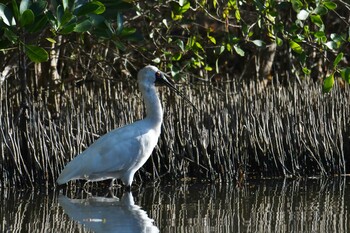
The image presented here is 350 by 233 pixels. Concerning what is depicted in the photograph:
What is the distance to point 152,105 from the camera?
7.84m

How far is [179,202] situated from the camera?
7113 millimetres

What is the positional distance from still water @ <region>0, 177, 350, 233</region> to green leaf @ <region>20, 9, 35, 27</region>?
136 cm

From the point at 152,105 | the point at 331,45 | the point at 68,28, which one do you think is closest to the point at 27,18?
the point at 68,28

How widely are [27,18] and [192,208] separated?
1.91 m

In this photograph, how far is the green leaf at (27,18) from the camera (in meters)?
5.94

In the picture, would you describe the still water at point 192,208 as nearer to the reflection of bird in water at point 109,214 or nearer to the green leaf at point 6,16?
the reflection of bird in water at point 109,214

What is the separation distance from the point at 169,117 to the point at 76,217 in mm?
2069

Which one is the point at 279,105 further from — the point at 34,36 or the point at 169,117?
the point at 34,36

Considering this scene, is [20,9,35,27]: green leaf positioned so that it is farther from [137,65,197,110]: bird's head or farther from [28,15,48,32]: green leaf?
[137,65,197,110]: bird's head

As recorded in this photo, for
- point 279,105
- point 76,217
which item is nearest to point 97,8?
point 76,217

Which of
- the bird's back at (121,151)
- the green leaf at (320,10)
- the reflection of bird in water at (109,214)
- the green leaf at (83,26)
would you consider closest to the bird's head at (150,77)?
the bird's back at (121,151)

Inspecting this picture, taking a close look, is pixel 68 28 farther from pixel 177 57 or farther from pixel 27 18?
pixel 177 57

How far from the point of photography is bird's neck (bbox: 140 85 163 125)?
7.75m

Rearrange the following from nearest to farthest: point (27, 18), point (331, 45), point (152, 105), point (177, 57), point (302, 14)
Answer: point (27, 18)
point (302, 14)
point (331, 45)
point (152, 105)
point (177, 57)
